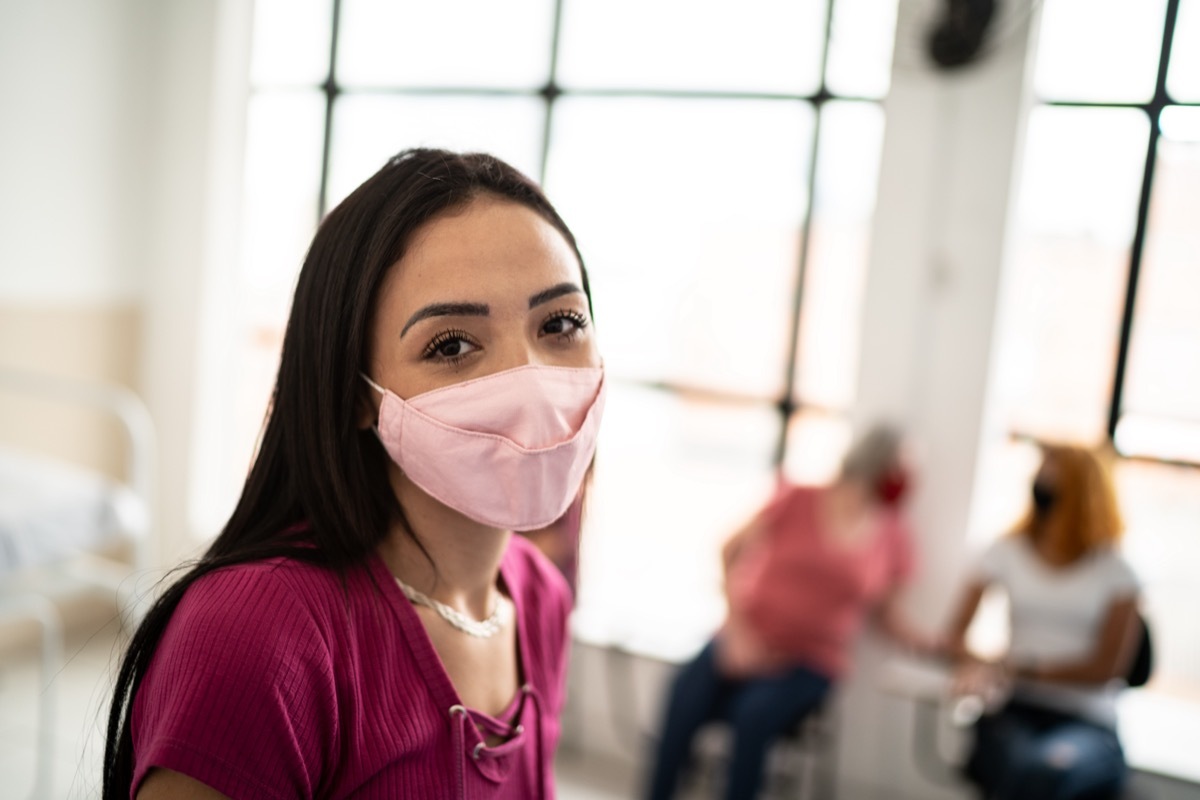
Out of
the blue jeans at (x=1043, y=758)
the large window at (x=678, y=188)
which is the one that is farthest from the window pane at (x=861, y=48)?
the blue jeans at (x=1043, y=758)

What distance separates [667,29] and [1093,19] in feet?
4.31

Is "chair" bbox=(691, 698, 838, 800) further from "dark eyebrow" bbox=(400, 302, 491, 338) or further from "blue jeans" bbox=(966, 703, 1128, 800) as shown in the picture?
"dark eyebrow" bbox=(400, 302, 491, 338)

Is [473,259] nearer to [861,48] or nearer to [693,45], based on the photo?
[861,48]

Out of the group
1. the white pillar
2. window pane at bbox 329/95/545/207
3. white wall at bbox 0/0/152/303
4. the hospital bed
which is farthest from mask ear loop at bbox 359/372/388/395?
white wall at bbox 0/0/152/303

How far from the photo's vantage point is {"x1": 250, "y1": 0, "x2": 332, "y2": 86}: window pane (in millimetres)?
3879

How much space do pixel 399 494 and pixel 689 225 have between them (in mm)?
2516

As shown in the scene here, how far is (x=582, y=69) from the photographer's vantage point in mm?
3434

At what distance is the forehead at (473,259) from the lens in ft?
2.86

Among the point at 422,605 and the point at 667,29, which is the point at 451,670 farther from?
the point at 667,29

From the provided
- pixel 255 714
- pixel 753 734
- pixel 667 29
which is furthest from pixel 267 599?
pixel 667 29

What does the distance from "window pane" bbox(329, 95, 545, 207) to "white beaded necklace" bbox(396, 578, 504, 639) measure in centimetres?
261

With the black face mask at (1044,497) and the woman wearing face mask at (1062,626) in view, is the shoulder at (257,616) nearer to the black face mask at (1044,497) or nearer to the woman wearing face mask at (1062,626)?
the woman wearing face mask at (1062,626)

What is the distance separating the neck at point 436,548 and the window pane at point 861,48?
2372mm

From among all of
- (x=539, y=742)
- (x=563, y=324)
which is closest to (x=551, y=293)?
(x=563, y=324)
